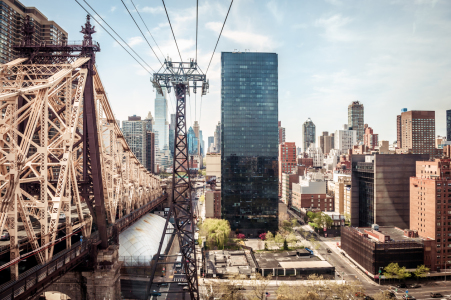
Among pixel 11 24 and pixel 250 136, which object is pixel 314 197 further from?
pixel 11 24

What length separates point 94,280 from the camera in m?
A: 26.2

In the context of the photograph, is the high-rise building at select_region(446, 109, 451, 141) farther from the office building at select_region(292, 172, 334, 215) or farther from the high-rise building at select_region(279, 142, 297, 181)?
the office building at select_region(292, 172, 334, 215)

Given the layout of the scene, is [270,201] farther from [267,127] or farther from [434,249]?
[434,249]

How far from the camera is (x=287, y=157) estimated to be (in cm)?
14050

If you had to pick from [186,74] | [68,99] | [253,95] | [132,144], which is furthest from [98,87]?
[132,144]

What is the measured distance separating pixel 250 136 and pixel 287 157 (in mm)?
74125

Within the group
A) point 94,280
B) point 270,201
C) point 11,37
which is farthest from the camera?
point 270,201

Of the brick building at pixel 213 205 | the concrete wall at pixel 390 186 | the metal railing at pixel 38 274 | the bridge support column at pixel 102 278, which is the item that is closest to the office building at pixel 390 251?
the concrete wall at pixel 390 186

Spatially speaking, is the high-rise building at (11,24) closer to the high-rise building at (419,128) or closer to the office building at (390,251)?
the office building at (390,251)

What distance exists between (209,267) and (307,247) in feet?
80.1

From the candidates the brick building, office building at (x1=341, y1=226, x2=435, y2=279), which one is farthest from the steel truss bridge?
the brick building

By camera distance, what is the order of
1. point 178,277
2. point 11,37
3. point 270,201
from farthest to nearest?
point 270,201
point 11,37
point 178,277

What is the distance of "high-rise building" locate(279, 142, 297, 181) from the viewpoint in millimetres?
139625

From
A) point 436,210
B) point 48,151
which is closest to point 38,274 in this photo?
point 48,151
